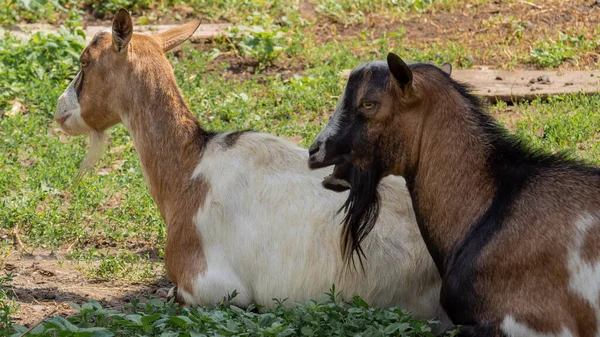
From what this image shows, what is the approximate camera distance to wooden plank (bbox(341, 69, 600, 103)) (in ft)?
31.3

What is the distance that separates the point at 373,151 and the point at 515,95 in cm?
460

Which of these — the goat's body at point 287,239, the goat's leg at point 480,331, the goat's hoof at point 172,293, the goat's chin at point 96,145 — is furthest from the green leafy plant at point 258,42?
the goat's leg at point 480,331

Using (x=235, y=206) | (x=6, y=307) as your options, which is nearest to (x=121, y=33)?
(x=235, y=206)

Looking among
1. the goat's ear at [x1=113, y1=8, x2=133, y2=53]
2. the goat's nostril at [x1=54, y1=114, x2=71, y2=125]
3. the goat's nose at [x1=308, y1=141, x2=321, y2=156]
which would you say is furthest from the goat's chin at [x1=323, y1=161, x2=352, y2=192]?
the goat's nostril at [x1=54, y1=114, x2=71, y2=125]

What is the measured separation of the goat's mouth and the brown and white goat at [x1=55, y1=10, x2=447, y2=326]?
441mm

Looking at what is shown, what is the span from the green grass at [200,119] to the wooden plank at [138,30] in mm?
183

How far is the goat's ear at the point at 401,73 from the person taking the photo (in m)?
5.07

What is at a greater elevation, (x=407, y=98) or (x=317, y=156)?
(x=407, y=98)

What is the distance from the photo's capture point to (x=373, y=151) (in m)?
5.34

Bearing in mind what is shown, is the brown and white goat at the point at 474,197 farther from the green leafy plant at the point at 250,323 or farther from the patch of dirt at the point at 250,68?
the patch of dirt at the point at 250,68

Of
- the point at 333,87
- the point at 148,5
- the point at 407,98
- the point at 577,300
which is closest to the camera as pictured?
the point at 577,300

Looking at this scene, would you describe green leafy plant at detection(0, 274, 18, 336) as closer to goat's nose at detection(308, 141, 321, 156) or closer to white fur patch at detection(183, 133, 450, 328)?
white fur patch at detection(183, 133, 450, 328)

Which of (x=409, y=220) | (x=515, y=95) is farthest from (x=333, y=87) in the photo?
(x=409, y=220)

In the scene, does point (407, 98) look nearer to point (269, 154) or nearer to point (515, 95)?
point (269, 154)
